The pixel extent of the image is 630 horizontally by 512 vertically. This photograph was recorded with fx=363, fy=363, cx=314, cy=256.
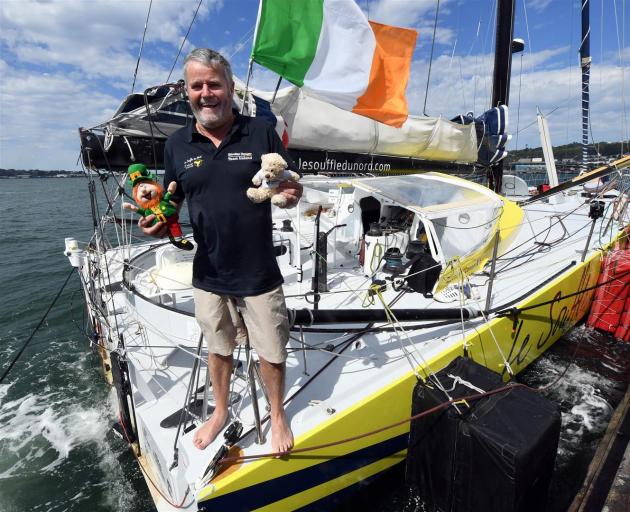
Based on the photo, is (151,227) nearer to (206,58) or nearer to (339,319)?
(206,58)

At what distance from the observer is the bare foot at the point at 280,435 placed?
202 cm

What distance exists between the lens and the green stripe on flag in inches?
119

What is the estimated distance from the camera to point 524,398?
216 cm

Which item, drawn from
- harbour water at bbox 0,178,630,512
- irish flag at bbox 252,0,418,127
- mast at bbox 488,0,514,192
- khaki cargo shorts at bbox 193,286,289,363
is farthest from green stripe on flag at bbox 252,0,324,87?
mast at bbox 488,0,514,192

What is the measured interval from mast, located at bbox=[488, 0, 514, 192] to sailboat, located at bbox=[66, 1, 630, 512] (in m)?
1.74

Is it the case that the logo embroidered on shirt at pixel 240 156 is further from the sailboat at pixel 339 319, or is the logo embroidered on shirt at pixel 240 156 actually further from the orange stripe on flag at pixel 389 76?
the orange stripe on flag at pixel 389 76

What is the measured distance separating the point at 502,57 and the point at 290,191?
7172 mm

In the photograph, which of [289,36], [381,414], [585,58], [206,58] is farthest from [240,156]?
[585,58]

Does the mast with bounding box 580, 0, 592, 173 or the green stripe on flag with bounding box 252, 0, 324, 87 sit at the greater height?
the mast with bounding box 580, 0, 592, 173

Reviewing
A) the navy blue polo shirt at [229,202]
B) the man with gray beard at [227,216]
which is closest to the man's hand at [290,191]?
the man with gray beard at [227,216]

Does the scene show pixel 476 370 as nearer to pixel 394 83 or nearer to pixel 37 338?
pixel 394 83

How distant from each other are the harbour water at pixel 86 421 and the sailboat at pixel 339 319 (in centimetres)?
49

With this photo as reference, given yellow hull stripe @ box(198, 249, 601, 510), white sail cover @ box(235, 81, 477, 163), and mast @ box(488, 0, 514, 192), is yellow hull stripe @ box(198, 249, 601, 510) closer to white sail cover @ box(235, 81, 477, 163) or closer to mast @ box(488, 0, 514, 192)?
white sail cover @ box(235, 81, 477, 163)

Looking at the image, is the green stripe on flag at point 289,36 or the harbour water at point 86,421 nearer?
the green stripe on flag at point 289,36
